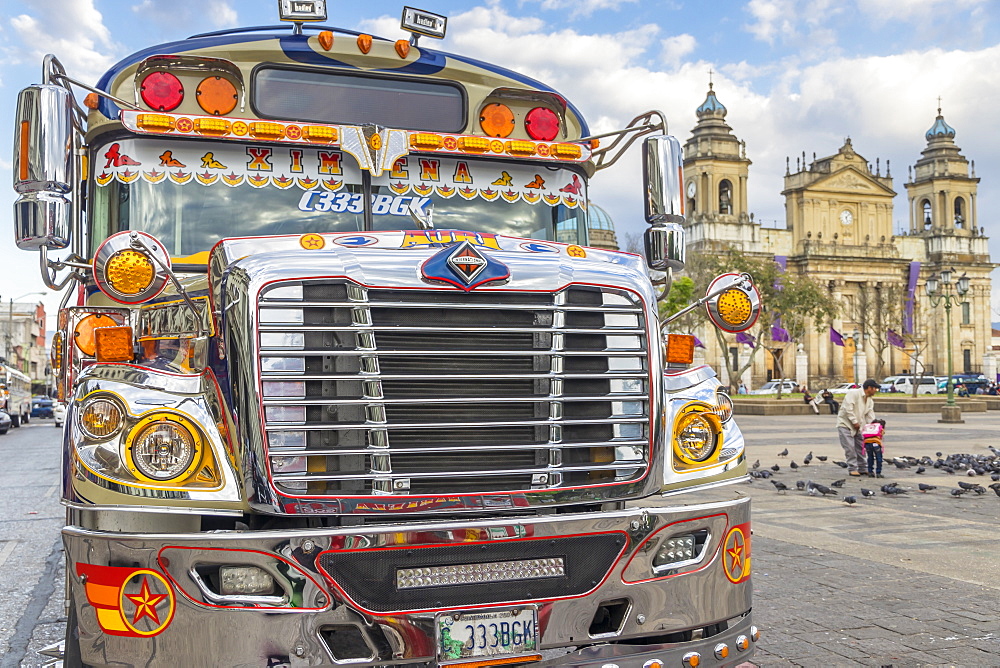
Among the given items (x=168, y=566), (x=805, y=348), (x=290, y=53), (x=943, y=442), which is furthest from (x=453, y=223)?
(x=805, y=348)

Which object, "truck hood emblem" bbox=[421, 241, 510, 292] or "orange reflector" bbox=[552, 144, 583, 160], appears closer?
"truck hood emblem" bbox=[421, 241, 510, 292]

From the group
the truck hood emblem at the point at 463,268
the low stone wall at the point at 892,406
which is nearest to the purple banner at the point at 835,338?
Answer: the low stone wall at the point at 892,406

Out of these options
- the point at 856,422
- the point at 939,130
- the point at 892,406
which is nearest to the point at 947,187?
the point at 939,130

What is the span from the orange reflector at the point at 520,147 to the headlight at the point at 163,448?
2.73 metres

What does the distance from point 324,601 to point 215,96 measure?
289 centimetres

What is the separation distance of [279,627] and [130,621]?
0.48 m

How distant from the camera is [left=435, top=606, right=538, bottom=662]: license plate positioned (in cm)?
335

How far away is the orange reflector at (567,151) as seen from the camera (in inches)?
220

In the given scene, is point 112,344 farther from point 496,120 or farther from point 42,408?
point 42,408

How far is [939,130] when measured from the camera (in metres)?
92.8

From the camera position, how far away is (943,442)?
21.2 metres

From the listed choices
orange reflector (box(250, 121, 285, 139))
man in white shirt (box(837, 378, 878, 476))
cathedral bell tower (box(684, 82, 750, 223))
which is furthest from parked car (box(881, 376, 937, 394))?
orange reflector (box(250, 121, 285, 139))

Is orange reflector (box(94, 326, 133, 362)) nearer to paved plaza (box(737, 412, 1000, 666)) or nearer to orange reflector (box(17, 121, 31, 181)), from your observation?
orange reflector (box(17, 121, 31, 181))

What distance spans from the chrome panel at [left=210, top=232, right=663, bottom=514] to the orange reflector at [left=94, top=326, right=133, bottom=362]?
50cm
